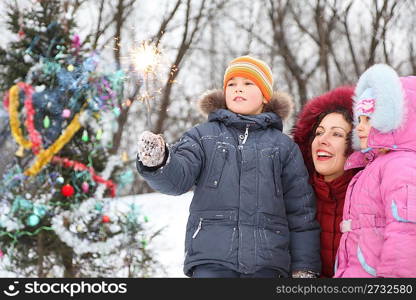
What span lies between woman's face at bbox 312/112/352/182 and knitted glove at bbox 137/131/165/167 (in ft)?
3.39

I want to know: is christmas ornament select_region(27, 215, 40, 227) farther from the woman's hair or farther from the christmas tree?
the woman's hair

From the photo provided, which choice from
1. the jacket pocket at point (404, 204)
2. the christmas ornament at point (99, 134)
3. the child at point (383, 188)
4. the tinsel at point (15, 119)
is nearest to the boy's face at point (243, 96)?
the child at point (383, 188)

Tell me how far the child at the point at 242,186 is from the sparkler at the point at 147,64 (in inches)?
6.9

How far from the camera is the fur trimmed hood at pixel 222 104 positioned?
3.27 metres

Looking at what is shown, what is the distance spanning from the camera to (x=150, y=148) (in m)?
2.52

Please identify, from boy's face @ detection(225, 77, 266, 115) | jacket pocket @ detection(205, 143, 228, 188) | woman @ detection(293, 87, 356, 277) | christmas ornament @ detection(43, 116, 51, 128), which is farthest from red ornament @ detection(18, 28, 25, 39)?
woman @ detection(293, 87, 356, 277)

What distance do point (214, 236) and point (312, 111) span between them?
42.2 inches

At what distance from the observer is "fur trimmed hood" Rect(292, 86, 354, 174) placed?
321 centimetres

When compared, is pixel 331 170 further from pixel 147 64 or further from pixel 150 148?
pixel 147 64

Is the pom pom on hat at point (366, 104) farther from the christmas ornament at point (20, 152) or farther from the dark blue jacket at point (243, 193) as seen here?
the christmas ornament at point (20, 152)

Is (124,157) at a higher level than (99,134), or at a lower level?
lower

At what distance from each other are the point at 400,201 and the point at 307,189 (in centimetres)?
77

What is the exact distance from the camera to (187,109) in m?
10.6

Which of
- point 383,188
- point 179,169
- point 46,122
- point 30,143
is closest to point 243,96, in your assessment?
point 179,169
